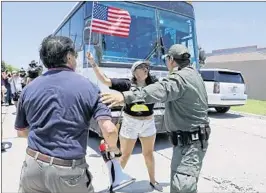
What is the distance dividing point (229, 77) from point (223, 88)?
0.80 m

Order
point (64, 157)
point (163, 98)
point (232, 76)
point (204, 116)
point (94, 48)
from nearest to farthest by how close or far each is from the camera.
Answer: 1. point (64, 157)
2. point (163, 98)
3. point (204, 116)
4. point (94, 48)
5. point (232, 76)

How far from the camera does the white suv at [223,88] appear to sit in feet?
38.0

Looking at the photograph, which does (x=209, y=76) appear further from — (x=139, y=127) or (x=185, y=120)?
(x=185, y=120)

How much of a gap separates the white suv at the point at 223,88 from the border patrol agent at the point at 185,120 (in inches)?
359

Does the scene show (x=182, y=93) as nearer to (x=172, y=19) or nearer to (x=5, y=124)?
(x=172, y=19)

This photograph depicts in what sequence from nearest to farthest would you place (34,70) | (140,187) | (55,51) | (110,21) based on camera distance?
(55,51) → (140,187) → (110,21) → (34,70)

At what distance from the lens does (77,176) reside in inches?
81.0

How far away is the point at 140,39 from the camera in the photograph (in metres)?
6.31

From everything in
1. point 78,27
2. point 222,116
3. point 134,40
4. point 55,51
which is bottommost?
point 222,116

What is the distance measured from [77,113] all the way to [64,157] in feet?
0.99

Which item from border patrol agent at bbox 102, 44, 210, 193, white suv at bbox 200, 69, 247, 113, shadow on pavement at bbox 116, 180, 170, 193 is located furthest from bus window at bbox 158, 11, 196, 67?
white suv at bbox 200, 69, 247, 113

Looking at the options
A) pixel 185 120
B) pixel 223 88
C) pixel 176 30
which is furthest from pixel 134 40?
pixel 223 88

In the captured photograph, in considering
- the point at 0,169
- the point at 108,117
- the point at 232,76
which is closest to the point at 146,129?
the point at 108,117

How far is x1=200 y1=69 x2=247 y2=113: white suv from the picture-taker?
11578 millimetres
